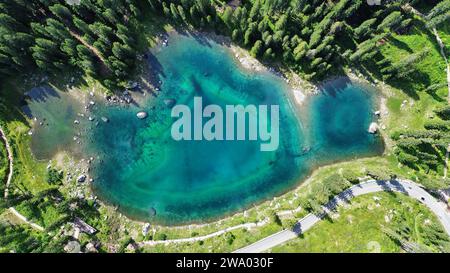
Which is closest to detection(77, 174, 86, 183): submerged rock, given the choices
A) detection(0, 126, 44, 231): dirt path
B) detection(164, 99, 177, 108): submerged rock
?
detection(0, 126, 44, 231): dirt path

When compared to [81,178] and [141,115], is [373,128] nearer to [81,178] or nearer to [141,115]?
[141,115]

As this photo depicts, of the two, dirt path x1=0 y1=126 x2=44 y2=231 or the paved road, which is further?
the paved road

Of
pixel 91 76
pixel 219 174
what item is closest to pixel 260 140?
pixel 219 174

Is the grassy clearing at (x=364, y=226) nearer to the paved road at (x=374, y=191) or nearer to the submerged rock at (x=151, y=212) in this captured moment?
the paved road at (x=374, y=191)

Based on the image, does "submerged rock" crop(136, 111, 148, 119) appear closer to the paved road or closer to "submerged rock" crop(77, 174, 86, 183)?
"submerged rock" crop(77, 174, 86, 183)

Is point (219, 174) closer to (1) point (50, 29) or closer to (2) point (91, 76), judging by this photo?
(2) point (91, 76)

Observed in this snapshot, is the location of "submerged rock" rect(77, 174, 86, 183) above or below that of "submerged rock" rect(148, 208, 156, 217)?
above

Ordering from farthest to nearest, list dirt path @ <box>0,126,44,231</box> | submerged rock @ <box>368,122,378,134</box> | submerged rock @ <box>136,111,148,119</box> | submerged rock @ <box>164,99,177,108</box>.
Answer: submerged rock @ <box>368,122,378,134</box> → submerged rock @ <box>164,99,177,108</box> → submerged rock @ <box>136,111,148,119</box> → dirt path @ <box>0,126,44,231</box>
